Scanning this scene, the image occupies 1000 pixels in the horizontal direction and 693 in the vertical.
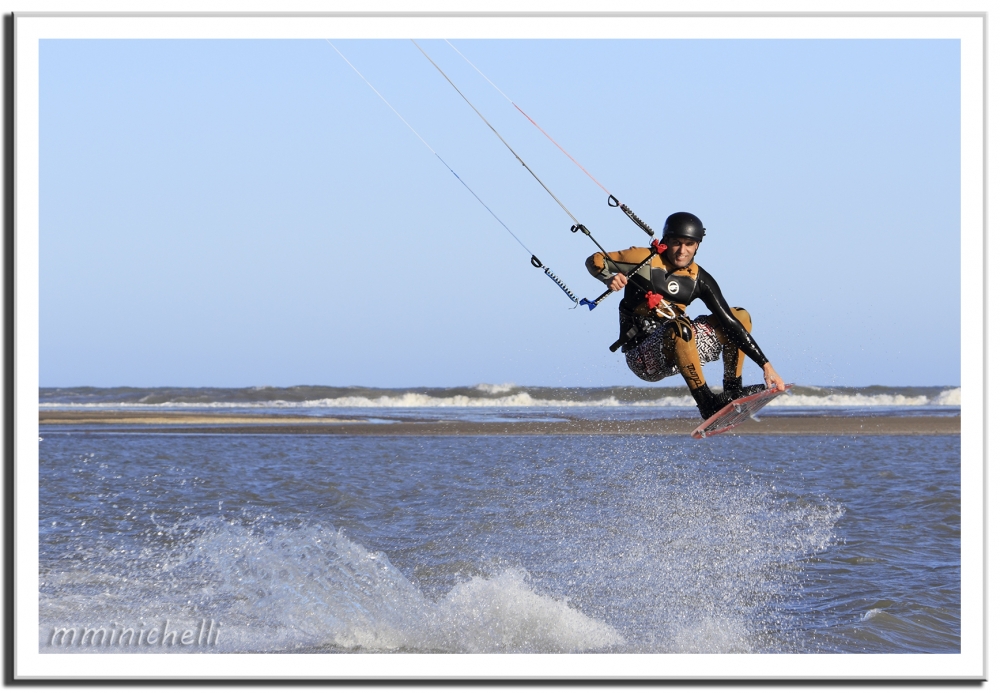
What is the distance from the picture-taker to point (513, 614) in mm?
12078

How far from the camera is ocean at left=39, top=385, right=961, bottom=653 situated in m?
11.7

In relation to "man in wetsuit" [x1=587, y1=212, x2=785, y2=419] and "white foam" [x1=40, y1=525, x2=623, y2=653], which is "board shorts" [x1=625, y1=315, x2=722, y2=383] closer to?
"man in wetsuit" [x1=587, y1=212, x2=785, y2=419]

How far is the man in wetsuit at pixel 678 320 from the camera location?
1062cm

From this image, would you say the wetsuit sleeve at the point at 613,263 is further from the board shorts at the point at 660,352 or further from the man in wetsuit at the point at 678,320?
the board shorts at the point at 660,352

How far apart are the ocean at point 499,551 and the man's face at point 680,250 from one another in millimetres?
3730

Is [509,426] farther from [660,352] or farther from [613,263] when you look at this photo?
[613,263]

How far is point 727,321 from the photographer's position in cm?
1112

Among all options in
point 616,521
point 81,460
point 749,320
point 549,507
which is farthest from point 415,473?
point 749,320

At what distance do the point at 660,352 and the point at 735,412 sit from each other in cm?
96

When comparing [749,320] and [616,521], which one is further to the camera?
[616,521]

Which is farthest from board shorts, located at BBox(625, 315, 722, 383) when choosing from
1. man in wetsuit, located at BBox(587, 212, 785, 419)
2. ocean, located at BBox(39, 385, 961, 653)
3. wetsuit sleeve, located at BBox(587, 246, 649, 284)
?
ocean, located at BBox(39, 385, 961, 653)

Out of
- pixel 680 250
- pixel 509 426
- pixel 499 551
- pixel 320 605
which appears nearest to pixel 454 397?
pixel 509 426
